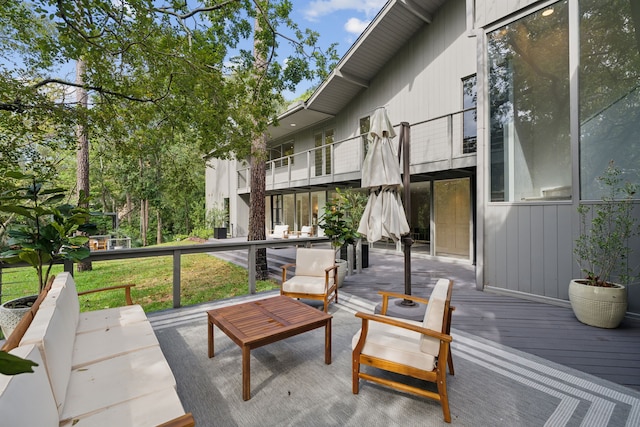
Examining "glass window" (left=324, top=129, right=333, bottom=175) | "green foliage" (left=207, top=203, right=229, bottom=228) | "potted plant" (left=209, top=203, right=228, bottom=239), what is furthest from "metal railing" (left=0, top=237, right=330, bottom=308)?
"green foliage" (left=207, top=203, right=229, bottom=228)

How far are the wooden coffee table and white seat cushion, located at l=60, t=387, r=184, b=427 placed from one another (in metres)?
0.74

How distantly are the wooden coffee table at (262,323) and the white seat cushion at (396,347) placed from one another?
519 millimetres

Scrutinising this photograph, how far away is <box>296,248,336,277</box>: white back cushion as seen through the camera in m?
4.83

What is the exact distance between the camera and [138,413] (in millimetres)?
1620

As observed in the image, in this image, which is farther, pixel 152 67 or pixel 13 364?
pixel 152 67

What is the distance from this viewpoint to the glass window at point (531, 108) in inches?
180

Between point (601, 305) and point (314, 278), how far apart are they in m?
3.73

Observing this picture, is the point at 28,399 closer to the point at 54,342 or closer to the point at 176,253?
the point at 54,342

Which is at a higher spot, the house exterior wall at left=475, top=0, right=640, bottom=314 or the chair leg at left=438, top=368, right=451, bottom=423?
the house exterior wall at left=475, top=0, right=640, bottom=314

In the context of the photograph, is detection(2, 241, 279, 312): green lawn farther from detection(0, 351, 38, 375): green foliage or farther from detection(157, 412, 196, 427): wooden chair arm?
detection(0, 351, 38, 375): green foliage

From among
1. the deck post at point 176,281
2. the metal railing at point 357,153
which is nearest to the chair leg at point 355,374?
the deck post at point 176,281

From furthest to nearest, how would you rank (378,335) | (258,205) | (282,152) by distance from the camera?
(282,152)
(258,205)
(378,335)

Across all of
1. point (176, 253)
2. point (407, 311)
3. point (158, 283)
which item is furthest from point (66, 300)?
point (158, 283)

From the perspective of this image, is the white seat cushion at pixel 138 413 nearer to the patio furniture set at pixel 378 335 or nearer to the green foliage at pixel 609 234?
the patio furniture set at pixel 378 335
